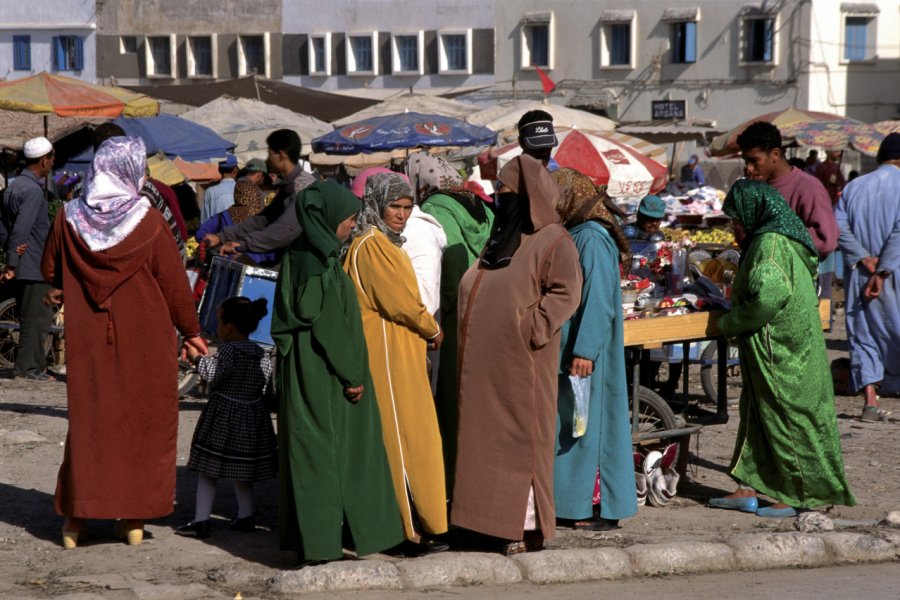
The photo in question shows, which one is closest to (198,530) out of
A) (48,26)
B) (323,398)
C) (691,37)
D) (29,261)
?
(323,398)

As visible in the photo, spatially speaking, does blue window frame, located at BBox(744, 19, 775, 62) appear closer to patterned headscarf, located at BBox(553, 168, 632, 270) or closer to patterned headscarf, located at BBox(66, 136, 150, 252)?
patterned headscarf, located at BBox(553, 168, 632, 270)

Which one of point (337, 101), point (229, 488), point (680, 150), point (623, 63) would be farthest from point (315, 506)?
point (623, 63)

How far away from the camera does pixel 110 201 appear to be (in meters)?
6.43

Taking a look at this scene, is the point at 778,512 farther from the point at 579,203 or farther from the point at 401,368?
the point at 401,368

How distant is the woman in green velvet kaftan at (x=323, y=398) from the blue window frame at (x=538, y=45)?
142 feet

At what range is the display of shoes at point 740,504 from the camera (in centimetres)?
761

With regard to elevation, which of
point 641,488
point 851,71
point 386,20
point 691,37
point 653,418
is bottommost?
point 641,488

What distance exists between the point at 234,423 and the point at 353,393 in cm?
94

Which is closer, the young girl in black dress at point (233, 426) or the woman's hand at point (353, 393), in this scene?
the woman's hand at point (353, 393)

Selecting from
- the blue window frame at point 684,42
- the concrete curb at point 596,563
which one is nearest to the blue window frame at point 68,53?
the blue window frame at point 684,42

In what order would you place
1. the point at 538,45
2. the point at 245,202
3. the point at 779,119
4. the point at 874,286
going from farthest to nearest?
the point at 538,45 < the point at 779,119 < the point at 245,202 < the point at 874,286

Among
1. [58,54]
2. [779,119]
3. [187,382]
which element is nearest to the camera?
[187,382]

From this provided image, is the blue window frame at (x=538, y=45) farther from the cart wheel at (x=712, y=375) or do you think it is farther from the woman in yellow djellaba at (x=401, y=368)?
the woman in yellow djellaba at (x=401, y=368)

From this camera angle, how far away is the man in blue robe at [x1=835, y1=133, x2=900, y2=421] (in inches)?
412
